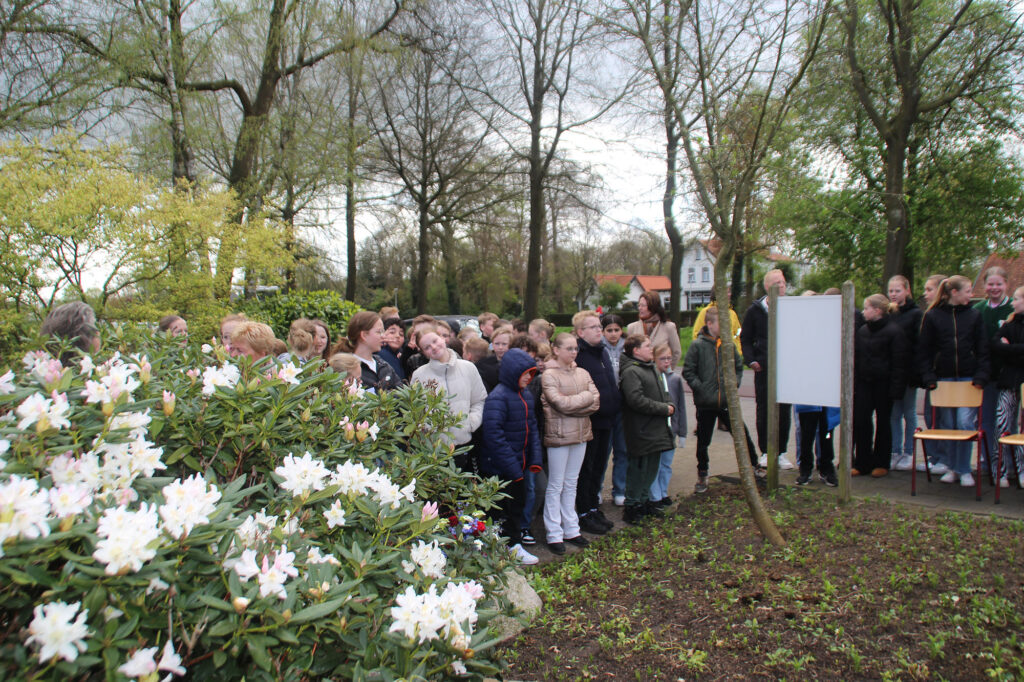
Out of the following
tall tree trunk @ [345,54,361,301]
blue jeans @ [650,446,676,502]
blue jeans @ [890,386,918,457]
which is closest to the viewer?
blue jeans @ [650,446,676,502]

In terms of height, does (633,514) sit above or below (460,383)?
below

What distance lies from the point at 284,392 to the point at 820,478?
5750 millimetres

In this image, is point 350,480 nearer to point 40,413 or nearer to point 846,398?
point 40,413

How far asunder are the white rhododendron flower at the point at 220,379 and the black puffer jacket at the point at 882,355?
241 inches

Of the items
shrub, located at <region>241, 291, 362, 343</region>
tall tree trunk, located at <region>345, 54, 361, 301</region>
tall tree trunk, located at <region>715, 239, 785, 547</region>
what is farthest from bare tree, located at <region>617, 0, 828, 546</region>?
tall tree trunk, located at <region>345, 54, 361, 301</region>

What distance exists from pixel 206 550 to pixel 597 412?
4.73 m

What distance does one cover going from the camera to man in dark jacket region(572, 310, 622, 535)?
5.85 metres


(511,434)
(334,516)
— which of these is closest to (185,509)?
(334,516)

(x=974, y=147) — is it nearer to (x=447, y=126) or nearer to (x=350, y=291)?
(x=447, y=126)

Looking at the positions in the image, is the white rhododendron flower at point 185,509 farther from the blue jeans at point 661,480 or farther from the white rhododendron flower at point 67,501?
the blue jeans at point 661,480

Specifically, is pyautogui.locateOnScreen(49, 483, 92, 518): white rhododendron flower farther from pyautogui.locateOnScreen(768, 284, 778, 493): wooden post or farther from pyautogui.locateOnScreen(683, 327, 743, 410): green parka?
pyautogui.locateOnScreen(683, 327, 743, 410): green parka

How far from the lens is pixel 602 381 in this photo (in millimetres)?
5980

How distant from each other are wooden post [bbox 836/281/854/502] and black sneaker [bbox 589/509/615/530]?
1.90m

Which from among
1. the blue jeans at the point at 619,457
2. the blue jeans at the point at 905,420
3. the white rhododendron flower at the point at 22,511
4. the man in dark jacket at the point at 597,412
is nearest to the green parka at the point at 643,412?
the man in dark jacket at the point at 597,412
